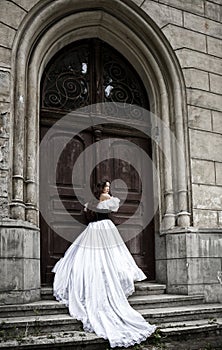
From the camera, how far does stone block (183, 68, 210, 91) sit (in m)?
7.20

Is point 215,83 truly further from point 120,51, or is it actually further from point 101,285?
point 101,285

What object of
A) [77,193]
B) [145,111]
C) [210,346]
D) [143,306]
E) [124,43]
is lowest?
[210,346]

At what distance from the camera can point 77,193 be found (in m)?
6.74

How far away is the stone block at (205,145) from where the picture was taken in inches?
276

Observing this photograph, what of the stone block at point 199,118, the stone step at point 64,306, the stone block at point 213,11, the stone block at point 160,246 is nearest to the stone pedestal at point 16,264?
the stone step at point 64,306

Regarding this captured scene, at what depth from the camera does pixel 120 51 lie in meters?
7.51

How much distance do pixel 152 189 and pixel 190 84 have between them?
1774 millimetres

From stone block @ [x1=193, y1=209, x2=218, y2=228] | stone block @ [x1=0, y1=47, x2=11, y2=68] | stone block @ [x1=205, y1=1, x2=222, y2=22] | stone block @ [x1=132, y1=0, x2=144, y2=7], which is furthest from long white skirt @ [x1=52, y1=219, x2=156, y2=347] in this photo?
stone block @ [x1=205, y1=1, x2=222, y2=22]

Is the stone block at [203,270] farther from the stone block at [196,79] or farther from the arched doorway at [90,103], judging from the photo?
the stone block at [196,79]

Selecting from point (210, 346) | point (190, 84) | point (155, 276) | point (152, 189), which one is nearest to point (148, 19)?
point (190, 84)

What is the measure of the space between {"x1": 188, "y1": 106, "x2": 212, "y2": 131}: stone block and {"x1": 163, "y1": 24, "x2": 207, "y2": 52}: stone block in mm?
1042

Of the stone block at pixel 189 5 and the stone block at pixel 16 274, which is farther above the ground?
the stone block at pixel 189 5

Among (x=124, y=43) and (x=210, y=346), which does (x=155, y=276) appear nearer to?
(x=210, y=346)

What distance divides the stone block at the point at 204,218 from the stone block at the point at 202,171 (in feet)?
1.50
